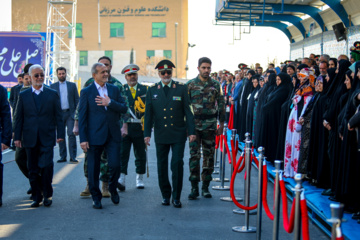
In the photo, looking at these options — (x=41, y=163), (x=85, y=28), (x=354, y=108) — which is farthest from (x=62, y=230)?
(x=85, y=28)

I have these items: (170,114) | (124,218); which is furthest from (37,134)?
(170,114)

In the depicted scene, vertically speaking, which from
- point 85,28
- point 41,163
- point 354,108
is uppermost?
point 85,28

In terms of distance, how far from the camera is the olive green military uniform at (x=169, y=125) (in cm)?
864

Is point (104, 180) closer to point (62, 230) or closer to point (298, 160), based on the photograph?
point (62, 230)

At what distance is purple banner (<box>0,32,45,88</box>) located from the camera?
98.8 ft

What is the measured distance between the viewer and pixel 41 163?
8.48 meters

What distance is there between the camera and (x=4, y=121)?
8531 millimetres

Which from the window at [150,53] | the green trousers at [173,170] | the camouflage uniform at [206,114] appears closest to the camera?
the green trousers at [173,170]

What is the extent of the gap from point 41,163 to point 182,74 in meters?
56.3

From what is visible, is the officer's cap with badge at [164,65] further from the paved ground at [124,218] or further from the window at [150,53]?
the window at [150,53]

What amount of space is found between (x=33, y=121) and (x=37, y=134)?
0.20 m

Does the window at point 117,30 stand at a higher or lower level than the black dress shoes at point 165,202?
higher

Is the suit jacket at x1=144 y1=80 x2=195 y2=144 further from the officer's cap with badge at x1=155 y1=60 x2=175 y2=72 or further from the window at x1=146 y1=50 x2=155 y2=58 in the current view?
the window at x1=146 y1=50 x2=155 y2=58

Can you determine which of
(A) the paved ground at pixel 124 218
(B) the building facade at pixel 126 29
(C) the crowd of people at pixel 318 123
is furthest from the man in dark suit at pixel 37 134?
(B) the building facade at pixel 126 29
